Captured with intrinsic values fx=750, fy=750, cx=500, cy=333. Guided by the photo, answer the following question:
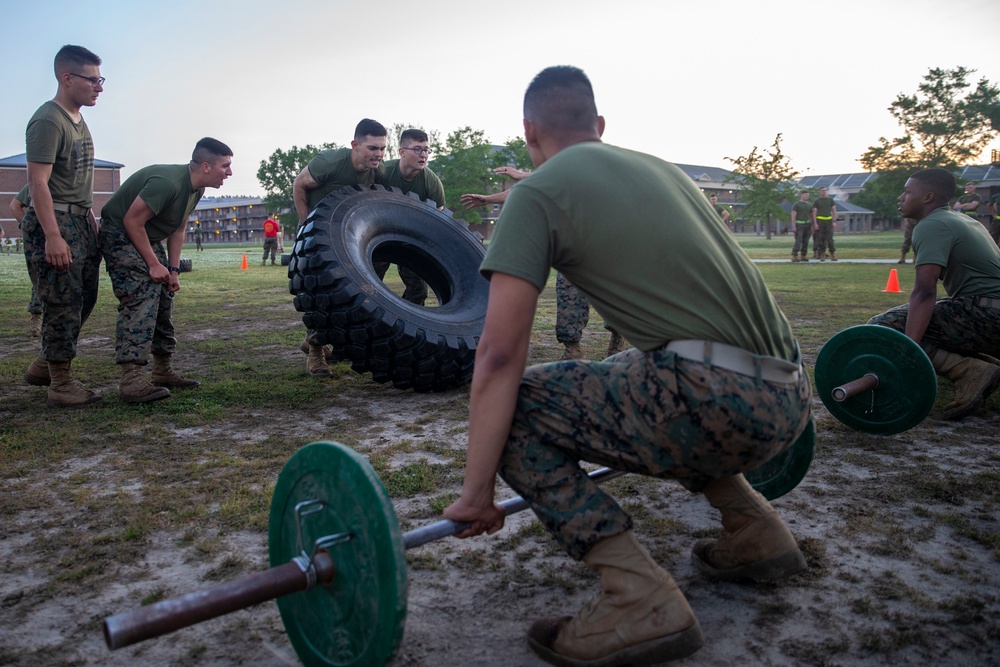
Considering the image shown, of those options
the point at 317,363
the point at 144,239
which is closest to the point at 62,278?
the point at 144,239

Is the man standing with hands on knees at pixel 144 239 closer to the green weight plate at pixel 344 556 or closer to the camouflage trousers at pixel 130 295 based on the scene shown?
the camouflage trousers at pixel 130 295

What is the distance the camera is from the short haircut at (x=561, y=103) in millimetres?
2203

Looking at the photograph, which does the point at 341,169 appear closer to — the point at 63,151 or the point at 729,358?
the point at 63,151

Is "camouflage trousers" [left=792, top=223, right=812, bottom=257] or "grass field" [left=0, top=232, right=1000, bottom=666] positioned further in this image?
"camouflage trousers" [left=792, top=223, right=812, bottom=257]

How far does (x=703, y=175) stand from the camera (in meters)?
112

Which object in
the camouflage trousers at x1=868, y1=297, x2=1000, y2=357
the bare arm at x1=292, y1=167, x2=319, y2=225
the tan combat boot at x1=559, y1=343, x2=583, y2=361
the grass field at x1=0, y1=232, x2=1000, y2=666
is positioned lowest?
the grass field at x1=0, y1=232, x2=1000, y2=666

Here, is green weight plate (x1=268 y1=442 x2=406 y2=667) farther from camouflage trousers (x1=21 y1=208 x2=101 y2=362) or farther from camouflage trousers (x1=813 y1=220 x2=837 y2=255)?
camouflage trousers (x1=813 y1=220 x2=837 y2=255)

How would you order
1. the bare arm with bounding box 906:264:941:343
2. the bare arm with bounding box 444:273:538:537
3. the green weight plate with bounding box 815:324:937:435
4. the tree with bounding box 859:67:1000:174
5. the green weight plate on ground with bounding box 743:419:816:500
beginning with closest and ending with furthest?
the bare arm with bounding box 444:273:538:537, the green weight plate on ground with bounding box 743:419:816:500, the green weight plate with bounding box 815:324:937:435, the bare arm with bounding box 906:264:941:343, the tree with bounding box 859:67:1000:174

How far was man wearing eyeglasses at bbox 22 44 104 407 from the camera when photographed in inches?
179

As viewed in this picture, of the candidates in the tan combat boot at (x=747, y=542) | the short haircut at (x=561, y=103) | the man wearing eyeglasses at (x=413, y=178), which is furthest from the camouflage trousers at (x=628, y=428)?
the man wearing eyeglasses at (x=413, y=178)

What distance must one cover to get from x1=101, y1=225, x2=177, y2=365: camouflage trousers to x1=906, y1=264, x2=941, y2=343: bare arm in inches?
188

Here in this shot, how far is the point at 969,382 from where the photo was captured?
4.51 metres

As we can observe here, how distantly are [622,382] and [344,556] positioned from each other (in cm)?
83

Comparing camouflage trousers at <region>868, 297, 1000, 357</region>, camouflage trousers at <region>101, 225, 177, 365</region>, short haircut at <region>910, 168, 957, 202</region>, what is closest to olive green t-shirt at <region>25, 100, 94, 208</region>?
camouflage trousers at <region>101, 225, 177, 365</region>
